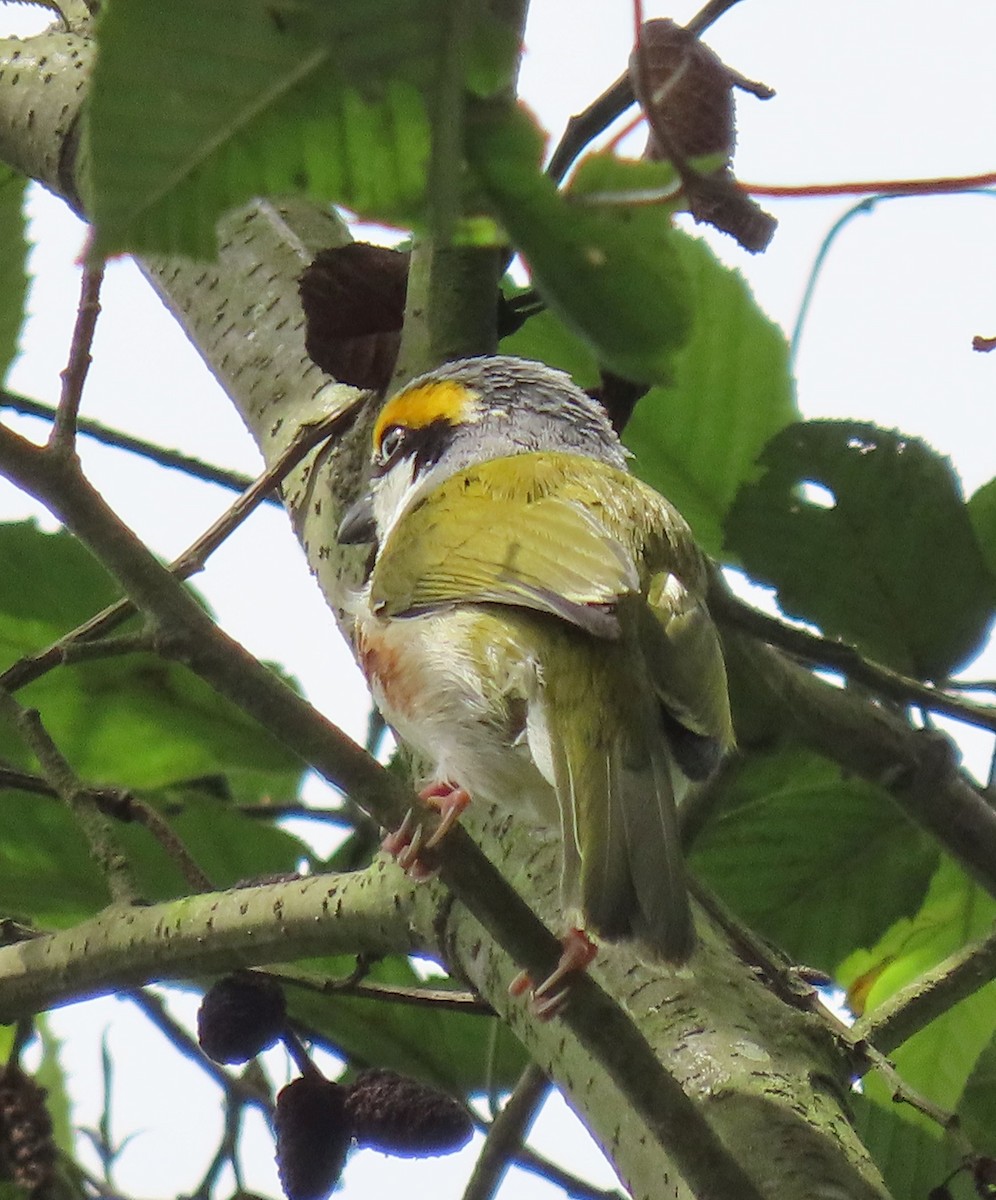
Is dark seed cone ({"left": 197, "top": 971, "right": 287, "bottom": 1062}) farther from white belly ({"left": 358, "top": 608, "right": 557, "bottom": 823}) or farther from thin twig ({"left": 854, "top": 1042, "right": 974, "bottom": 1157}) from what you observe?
thin twig ({"left": 854, "top": 1042, "right": 974, "bottom": 1157})

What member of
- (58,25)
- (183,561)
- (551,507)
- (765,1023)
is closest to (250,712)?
(183,561)

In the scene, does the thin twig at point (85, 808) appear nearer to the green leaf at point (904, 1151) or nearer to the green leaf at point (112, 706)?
the green leaf at point (112, 706)

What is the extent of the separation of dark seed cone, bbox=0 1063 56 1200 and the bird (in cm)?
72

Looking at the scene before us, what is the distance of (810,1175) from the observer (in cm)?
144

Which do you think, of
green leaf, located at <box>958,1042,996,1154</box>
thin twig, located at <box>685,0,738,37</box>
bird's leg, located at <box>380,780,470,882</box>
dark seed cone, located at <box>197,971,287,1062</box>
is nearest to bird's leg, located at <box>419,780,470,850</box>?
bird's leg, located at <box>380,780,470,882</box>

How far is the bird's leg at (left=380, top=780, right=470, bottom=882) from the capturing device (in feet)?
4.20

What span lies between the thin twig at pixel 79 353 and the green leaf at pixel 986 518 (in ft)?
4.67

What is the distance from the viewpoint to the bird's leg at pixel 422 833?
1279 mm

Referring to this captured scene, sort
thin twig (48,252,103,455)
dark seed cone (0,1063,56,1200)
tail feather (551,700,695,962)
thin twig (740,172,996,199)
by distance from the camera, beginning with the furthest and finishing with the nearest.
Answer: dark seed cone (0,1063,56,1200)
tail feather (551,700,695,962)
thin twig (48,252,103,455)
thin twig (740,172,996,199)

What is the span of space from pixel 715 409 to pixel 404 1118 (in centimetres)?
121

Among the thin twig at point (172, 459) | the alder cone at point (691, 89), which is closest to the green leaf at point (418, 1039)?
the thin twig at point (172, 459)

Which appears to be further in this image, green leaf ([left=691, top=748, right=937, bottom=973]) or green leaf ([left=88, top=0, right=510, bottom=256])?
green leaf ([left=691, top=748, right=937, bottom=973])

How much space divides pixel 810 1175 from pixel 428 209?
1056 mm

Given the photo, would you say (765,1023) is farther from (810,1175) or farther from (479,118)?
(479,118)
